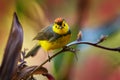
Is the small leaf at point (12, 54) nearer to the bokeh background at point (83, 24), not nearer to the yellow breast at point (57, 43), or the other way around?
the yellow breast at point (57, 43)

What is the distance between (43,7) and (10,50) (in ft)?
1.80

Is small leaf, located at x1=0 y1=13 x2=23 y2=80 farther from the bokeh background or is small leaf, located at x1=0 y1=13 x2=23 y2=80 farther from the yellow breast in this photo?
the bokeh background

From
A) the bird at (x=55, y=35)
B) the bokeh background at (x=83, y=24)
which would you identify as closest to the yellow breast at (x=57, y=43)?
the bird at (x=55, y=35)

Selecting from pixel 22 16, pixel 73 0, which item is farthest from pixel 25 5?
pixel 73 0

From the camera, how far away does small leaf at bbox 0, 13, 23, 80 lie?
34cm

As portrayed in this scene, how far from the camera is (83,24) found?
0.83 meters

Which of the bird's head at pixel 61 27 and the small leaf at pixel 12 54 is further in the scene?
the bird's head at pixel 61 27

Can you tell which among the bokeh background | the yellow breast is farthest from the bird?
the bokeh background

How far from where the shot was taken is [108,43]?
84cm

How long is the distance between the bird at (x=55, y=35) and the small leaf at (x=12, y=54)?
80 mm

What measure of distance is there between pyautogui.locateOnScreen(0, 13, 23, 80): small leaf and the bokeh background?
1.46ft

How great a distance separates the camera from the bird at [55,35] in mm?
435

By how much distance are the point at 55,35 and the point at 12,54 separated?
12 centimetres


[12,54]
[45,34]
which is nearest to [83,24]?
[45,34]
